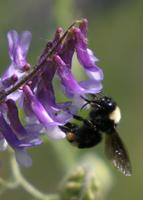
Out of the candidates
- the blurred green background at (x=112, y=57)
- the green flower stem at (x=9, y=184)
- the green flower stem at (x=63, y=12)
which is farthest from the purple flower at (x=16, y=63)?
the blurred green background at (x=112, y=57)

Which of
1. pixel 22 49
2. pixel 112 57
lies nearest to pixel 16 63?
pixel 22 49

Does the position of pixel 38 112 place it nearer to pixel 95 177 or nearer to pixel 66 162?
pixel 95 177

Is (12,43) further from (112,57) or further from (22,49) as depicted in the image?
(112,57)

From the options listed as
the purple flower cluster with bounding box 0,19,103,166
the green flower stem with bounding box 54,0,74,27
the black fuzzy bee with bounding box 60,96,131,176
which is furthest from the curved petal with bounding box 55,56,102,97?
the green flower stem with bounding box 54,0,74,27

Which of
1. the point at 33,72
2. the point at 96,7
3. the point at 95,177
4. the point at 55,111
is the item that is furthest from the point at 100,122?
the point at 96,7

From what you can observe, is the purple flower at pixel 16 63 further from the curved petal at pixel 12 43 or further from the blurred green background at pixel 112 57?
the blurred green background at pixel 112 57

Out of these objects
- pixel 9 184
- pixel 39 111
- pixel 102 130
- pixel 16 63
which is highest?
pixel 16 63

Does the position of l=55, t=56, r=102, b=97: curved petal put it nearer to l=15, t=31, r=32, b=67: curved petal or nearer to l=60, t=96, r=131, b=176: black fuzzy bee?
l=15, t=31, r=32, b=67: curved petal
